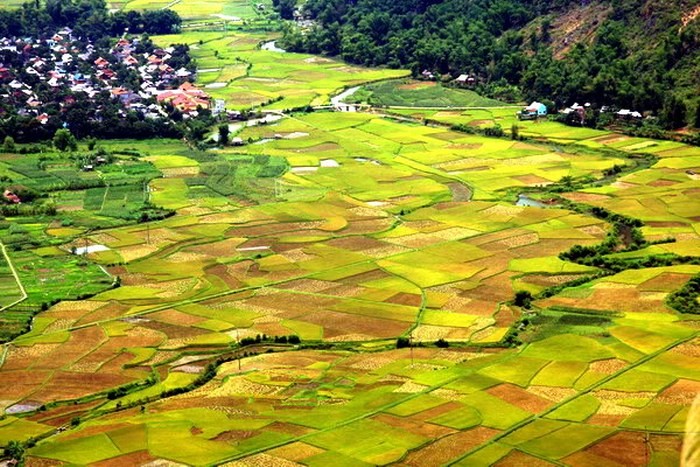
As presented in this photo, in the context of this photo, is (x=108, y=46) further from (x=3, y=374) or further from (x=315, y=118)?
(x=3, y=374)

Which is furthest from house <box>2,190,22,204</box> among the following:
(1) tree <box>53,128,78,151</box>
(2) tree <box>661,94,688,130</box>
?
(2) tree <box>661,94,688,130</box>

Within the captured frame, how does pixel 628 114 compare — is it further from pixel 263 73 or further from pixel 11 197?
pixel 11 197

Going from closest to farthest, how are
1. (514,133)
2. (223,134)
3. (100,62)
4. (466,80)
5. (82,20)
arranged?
1. (514,133)
2. (223,134)
3. (466,80)
4. (100,62)
5. (82,20)

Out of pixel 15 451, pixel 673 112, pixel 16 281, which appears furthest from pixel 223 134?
pixel 15 451

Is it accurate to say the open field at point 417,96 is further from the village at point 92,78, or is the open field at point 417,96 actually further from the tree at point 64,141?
the tree at point 64,141

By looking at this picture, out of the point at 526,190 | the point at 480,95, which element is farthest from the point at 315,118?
the point at 526,190

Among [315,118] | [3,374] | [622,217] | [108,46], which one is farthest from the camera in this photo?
[108,46]

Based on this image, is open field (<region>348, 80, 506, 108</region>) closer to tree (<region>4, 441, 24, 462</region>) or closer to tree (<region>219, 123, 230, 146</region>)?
tree (<region>219, 123, 230, 146</region>)
